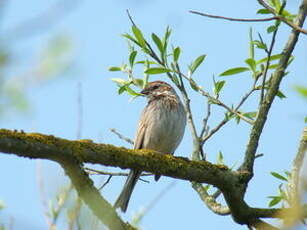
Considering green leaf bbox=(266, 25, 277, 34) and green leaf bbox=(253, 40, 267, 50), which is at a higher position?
green leaf bbox=(253, 40, 267, 50)

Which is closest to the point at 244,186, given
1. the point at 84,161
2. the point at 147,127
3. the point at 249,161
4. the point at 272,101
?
the point at 249,161

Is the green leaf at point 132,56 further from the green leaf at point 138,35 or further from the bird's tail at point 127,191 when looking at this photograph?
the bird's tail at point 127,191

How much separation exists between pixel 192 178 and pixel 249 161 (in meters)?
0.67

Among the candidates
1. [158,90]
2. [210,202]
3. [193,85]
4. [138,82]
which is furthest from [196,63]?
[158,90]

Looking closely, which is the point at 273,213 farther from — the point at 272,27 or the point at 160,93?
the point at 160,93

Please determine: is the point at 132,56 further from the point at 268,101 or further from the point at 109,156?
the point at 109,156

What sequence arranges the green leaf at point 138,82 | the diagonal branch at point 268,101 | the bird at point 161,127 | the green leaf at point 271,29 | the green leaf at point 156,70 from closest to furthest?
the green leaf at point 271,29 → the diagonal branch at point 268,101 → the green leaf at point 156,70 → the green leaf at point 138,82 → the bird at point 161,127

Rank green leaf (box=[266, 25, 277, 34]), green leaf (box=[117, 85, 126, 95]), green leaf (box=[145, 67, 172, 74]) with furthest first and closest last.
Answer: green leaf (box=[117, 85, 126, 95]) < green leaf (box=[145, 67, 172, 74]) < green leaf (box=[266, 25, 277, 34])

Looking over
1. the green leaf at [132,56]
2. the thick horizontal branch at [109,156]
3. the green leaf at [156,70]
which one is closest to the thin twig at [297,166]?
the thick horizontal branch at [109,156]

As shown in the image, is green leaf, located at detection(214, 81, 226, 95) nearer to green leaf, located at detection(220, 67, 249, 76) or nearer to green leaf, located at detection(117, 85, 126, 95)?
green leaf, located at detection(220, 67, 249, 76)

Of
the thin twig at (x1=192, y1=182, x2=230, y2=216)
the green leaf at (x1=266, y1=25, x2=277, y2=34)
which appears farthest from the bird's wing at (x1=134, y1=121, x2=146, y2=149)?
the green leaf at (x1=266, y1=25, x2=277, y2=34)

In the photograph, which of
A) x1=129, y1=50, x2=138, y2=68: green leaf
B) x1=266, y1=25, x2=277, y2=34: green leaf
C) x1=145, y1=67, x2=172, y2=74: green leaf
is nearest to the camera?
x1=266, y1=25, x2=277, y2=34: green leaf

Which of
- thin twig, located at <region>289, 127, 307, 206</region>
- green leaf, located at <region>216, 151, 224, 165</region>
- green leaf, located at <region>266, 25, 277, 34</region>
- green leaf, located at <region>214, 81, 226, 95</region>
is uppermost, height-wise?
green leaf, located at <region>214, 81, 226, 95</region>

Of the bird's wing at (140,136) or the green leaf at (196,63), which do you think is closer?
the green leaf at (196,63)
